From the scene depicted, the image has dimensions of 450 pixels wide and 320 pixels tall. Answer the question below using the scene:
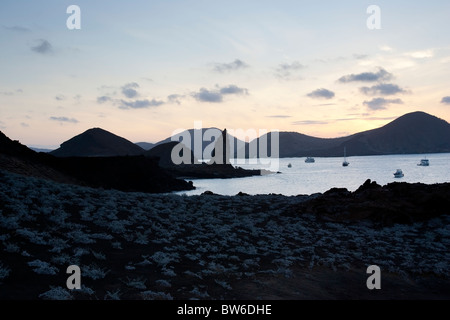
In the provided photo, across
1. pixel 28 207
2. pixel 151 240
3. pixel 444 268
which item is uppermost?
pixel 28 207

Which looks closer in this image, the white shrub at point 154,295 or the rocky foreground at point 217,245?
the white shrub at point 154,295

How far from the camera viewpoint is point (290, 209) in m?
23.7

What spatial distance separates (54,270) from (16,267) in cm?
97

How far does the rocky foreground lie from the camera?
31.7ft

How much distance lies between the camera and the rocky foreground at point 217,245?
966 cm

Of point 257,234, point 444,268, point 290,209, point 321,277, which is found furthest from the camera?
point 290,209

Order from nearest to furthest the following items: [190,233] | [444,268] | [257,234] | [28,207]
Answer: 1. [444,268]
2. [28,207]
3. [190,233]
4. [257,234]

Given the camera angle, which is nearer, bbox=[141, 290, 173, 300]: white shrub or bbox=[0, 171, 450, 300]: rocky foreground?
bbox=[141, 290, 173, 300]: white shrub

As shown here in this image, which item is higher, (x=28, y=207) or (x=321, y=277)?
(x=28, y=207)

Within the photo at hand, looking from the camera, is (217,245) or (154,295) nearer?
(154,295)

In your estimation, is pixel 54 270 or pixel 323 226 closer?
pixel 54 270

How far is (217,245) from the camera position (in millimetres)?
14617
